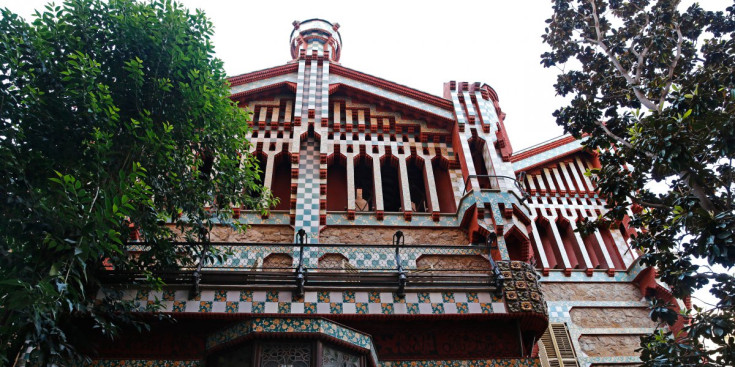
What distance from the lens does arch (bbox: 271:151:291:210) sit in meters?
13.4

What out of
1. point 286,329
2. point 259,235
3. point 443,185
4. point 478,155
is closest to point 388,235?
point 443,185

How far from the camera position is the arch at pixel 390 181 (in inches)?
555

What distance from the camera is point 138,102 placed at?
31.3 feet

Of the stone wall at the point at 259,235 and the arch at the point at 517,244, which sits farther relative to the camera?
the stone wall at the point at 259,235

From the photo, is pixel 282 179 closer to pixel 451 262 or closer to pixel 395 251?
pixel 395 251

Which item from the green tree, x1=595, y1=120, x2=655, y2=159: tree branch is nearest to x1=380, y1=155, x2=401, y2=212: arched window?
the green tree

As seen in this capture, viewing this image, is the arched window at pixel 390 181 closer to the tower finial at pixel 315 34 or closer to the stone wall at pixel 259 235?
the stone wall at pixel 259 235

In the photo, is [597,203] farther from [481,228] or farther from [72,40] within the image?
[72,40]

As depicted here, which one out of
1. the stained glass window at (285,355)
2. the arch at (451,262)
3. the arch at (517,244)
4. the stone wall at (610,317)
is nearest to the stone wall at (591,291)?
the stone wall at (610,317)

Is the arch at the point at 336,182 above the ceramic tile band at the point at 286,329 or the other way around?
above

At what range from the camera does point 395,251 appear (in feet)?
37.1

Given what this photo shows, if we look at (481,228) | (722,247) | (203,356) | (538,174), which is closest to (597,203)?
(538,174)

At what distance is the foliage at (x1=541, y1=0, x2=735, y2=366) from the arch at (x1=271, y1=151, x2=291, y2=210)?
254 inches

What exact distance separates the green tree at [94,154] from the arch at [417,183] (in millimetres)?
4459
